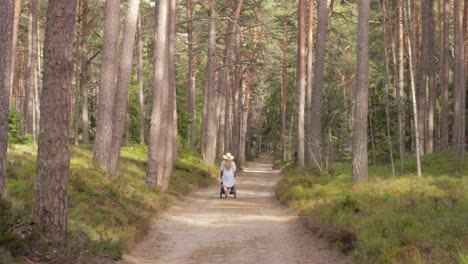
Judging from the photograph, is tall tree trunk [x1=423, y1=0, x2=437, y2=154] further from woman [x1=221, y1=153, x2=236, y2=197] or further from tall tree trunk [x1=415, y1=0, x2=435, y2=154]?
woman [x1=221, y1=153, x2=236, y2=197]

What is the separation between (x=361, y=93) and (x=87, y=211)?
9.32 m

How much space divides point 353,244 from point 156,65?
1182 cm

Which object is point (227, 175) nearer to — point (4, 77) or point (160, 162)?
point (160, 162)

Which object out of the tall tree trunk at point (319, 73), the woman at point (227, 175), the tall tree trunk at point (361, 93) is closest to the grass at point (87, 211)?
the woman at point (227, 175)

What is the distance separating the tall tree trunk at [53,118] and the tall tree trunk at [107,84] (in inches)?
332

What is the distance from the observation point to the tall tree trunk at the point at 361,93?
17.0 meters

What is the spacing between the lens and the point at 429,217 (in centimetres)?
1042

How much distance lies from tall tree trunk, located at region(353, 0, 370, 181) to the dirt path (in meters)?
2.84

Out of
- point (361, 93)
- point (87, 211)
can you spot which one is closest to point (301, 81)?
point (361, 93)

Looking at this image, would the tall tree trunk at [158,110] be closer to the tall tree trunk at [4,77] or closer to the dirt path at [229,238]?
the dirt path at [229,238]

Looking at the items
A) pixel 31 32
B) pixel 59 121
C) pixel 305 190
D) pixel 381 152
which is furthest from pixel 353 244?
pixel 31 32

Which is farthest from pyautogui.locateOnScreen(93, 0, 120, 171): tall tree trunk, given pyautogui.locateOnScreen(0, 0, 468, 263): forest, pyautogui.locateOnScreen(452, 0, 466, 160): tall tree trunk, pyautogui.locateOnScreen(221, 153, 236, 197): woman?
pyautogui.locateOnScreen(452, 0, 466, 160): tall tree trunk

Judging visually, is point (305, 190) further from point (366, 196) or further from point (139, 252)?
point (139, 252)

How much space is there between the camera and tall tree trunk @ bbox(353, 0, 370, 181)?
17016mm
